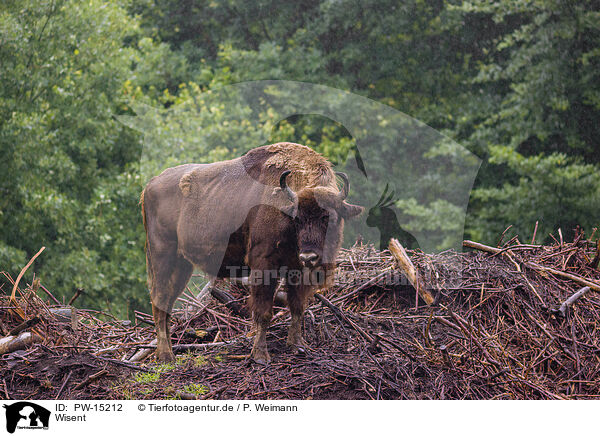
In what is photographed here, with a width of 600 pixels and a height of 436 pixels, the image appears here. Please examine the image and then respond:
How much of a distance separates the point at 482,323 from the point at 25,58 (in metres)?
10.2

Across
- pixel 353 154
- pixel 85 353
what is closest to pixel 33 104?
pixel 353 154

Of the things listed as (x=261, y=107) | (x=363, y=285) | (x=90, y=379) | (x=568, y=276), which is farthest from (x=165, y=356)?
(x=261, y=107)

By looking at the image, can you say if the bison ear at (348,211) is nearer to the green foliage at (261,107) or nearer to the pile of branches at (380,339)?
the pile of branches at (380,339)

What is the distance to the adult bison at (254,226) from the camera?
524 cm

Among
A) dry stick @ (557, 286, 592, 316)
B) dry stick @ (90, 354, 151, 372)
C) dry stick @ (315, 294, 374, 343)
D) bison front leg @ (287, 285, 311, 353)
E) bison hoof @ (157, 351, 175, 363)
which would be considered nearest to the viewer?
dry stick @ (90, 354, 151, 372)

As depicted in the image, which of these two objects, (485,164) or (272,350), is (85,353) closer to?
(272,350)

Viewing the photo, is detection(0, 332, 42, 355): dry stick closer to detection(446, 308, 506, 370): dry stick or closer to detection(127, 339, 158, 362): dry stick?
detection(127, 339, 158, 362): dry stick

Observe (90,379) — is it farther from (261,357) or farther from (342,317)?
(342,317)

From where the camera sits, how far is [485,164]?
13.2 metres

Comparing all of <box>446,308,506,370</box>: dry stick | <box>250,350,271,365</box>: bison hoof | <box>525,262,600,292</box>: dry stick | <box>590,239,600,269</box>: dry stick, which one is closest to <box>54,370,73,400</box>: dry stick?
<box>250,350,271,365</box>: bison hoof
